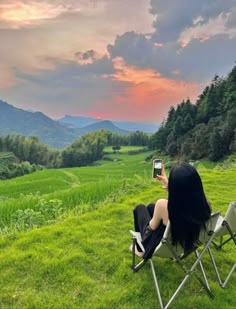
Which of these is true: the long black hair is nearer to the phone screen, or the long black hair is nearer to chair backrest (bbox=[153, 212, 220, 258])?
chair backrest (bbox=[153, 212, 220, 258])

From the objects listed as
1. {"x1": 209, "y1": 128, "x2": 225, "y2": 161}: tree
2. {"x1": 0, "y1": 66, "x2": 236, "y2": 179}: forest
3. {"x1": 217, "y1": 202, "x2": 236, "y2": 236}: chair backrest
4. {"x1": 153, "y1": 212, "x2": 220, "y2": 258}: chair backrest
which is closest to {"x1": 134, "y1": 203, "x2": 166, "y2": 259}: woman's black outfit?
{"x1": 153, "y1": 212, "x2": 220, "y2": 258}: chair backrest

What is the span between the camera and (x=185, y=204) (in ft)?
12.7

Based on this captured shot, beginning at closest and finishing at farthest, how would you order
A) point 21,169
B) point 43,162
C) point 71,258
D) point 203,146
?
point 71,258
point 203,146
point 21,169
point 43,162

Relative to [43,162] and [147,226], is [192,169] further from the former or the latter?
[43,162]

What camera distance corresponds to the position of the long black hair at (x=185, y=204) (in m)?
3.80

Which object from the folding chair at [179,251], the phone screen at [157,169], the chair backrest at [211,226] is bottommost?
the folding chair at [179,251]

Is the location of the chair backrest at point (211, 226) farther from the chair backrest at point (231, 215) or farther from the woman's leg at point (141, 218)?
the woman's leg at point (141, 218)

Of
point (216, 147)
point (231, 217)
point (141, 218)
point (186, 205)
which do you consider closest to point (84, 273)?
point (141, 218)

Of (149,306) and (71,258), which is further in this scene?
(71,258)

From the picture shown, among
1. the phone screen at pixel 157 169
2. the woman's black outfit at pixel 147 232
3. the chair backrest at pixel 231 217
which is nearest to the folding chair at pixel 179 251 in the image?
the woman's black outfit at pixel 147 232

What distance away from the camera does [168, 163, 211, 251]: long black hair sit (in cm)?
380

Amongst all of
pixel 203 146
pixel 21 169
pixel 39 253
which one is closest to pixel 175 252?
pixel 39 253

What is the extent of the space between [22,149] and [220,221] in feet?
319

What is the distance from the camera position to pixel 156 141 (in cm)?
6378
